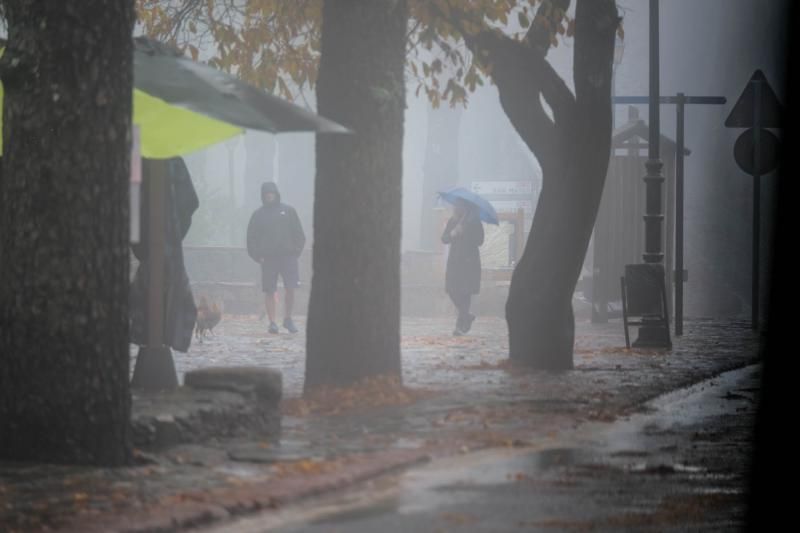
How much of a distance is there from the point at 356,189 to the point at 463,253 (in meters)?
12.5

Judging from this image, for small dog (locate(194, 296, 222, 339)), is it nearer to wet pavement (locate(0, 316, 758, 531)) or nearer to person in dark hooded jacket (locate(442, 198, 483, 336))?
wet pavement (locate(0, 316, 758, 531))

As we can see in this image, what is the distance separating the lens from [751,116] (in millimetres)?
20406

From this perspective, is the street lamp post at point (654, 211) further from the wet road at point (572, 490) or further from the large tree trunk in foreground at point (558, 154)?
the wet road at point (572, 490)

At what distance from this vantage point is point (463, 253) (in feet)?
84.0

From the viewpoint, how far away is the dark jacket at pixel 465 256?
25.3 m

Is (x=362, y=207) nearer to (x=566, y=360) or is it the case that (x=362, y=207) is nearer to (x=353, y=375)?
(x=353, y=375)

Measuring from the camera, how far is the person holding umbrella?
25.2 metres

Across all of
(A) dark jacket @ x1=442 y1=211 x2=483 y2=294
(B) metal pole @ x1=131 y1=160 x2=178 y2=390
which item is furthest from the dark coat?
(A) dark jacket @ x1=442 y1=211 x2=483 y2=294

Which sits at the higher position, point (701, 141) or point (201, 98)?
point (701, 141)

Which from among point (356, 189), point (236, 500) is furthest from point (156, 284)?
point (236, 500)

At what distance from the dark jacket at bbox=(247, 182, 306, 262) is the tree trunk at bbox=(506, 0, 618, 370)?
8.05 metres

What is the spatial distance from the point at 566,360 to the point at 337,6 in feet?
16.3

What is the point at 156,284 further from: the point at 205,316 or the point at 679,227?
the point at 679,227

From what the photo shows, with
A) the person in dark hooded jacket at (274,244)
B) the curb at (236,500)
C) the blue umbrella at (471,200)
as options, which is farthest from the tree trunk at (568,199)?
the blue umbrella at (471,200)
